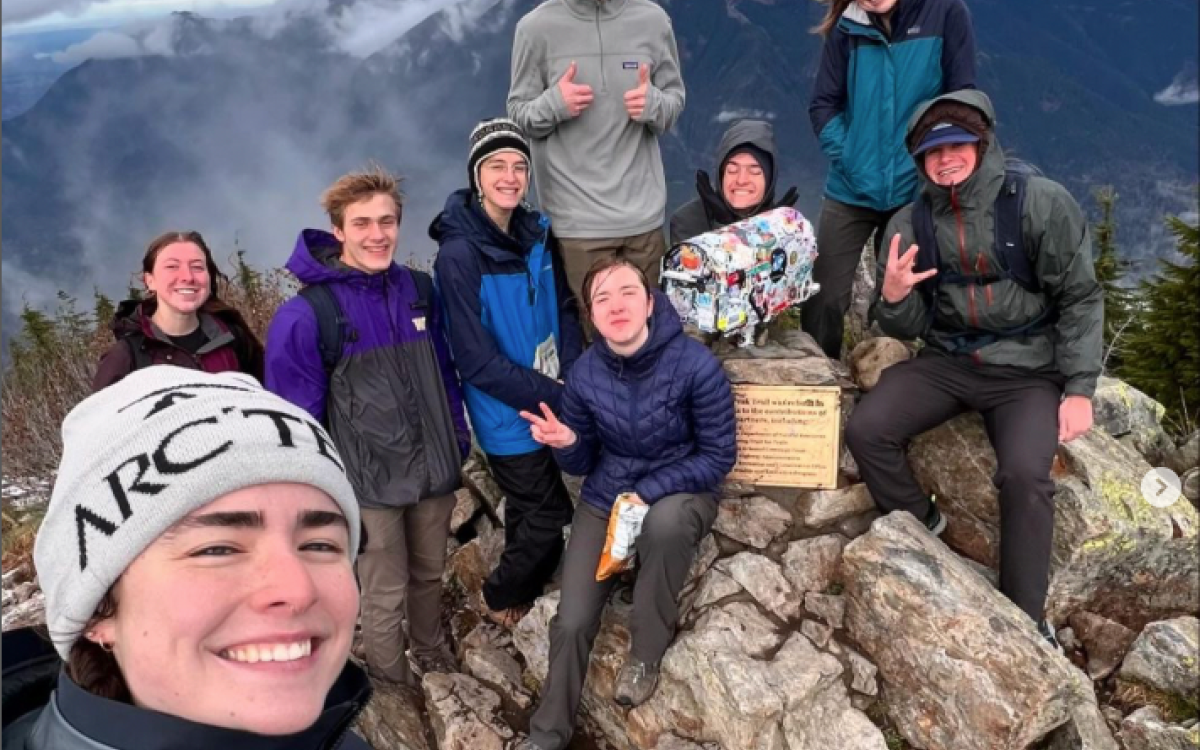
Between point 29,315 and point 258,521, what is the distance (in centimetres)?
3106

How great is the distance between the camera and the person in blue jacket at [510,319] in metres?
5.06

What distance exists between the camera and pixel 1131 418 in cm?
722

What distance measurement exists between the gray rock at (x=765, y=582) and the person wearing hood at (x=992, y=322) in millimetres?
989

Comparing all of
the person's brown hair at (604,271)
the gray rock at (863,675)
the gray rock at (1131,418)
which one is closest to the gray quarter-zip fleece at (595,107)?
the person's brown hair at (604,271)

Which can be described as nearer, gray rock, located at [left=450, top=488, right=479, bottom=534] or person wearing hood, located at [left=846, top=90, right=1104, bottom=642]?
person wearing hood, located at [left=846, top=90, right=1104, bottom=642]

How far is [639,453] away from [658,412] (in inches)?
12.3

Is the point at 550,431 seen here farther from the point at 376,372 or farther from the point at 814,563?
the point at 814,563

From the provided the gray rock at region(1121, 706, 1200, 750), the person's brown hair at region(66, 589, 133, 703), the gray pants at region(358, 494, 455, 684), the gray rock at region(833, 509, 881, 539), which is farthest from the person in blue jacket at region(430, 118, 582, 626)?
the gray rock at region(1121, 706, 1200, 750)

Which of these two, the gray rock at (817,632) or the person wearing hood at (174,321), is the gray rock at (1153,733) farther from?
the person wearing hood at (174,321)

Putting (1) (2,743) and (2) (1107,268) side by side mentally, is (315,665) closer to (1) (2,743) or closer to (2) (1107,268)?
(1) (2,743)

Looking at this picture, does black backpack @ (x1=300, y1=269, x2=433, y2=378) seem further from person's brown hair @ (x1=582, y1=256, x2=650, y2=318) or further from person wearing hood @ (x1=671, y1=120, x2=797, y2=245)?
person wearing hood @ (x1=671, y1=120, x2=797, y2=245)

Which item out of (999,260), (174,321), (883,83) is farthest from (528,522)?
(883,83)

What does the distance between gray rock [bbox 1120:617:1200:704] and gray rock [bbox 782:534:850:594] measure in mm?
2204

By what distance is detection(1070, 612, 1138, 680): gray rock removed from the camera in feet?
18.4
